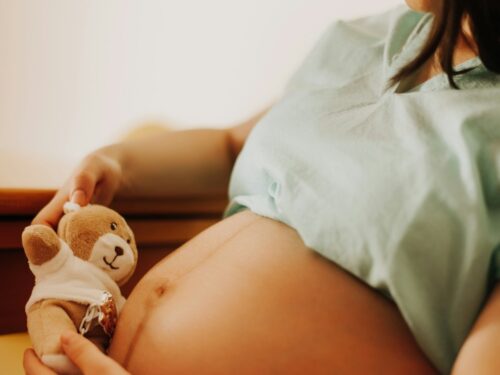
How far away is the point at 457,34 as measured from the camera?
0.65 meters

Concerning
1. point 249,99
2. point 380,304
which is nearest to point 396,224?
point 380,304

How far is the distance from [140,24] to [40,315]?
4.00 ft

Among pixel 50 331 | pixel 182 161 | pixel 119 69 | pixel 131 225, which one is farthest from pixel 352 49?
pixel 119 69

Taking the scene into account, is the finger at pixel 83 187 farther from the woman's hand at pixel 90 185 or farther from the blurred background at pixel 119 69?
the blurred background at pixel 119 69

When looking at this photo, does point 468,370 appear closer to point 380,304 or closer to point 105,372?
point 380,304

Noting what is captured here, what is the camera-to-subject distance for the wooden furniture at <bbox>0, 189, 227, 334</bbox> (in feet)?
2.29

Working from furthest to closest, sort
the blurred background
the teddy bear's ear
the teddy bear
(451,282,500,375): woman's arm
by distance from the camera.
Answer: the blurred background
the teddy bear's ear
the teddy bear
(451,282,500,375): woman's arm

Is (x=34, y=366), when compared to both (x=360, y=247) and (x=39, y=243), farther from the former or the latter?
(x=360, y=247)

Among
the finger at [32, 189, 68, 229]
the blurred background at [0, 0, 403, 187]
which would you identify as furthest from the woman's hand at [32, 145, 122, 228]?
the blurred background at [0, 0, 403, 187]

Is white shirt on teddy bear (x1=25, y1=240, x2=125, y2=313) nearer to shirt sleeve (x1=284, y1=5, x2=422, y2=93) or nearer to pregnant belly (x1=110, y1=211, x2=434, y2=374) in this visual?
pregnant belly (x1=110, y1=211, x2=434, y2=374)

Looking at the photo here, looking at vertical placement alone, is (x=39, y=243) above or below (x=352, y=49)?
below

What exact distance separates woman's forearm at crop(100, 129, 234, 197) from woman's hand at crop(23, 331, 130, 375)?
305mm

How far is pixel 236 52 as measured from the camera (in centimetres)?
143

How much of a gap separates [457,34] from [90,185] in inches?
19.7
